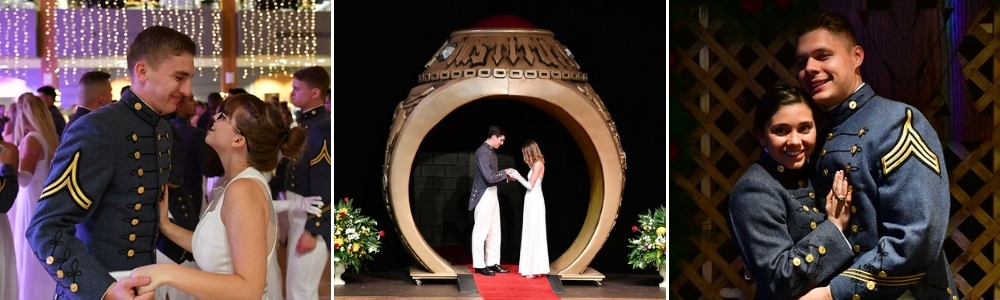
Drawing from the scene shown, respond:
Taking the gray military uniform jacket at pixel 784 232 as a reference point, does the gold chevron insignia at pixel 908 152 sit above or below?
above

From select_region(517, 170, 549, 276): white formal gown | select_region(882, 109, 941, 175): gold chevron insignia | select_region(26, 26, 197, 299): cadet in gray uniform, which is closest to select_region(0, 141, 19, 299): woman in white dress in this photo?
select_region(26, 26, 197, 299): cadet in gray uniform

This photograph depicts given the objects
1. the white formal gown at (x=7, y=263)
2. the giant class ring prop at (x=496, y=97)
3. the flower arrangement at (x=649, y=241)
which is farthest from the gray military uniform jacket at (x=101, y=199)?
the flower arrangement at (x=649, y=241)

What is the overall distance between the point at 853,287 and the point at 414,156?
2.87 metres

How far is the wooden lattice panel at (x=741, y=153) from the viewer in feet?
12.3

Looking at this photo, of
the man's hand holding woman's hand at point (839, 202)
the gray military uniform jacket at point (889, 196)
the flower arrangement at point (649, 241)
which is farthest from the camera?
the flower arrangement at point (649, 241)

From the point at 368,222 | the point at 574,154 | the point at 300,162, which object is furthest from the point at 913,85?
the point at 368,222

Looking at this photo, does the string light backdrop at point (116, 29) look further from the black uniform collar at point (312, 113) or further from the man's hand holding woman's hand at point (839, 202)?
the man's hand holding woman's hand at point (839, 202)

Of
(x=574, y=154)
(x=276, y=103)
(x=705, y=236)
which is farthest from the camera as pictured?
(x=574, y=154)

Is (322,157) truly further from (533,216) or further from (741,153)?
(533,216)

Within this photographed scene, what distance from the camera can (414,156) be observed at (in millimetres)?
5457

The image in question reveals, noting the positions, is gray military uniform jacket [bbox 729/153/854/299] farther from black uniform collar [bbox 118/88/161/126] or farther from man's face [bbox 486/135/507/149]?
man's face [bbox 486/135/507/149]

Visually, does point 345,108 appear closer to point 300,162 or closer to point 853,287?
point 300,162

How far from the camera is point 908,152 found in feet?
9.45

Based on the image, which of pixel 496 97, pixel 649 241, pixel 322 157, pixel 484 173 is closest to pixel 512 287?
pixel 484 173
